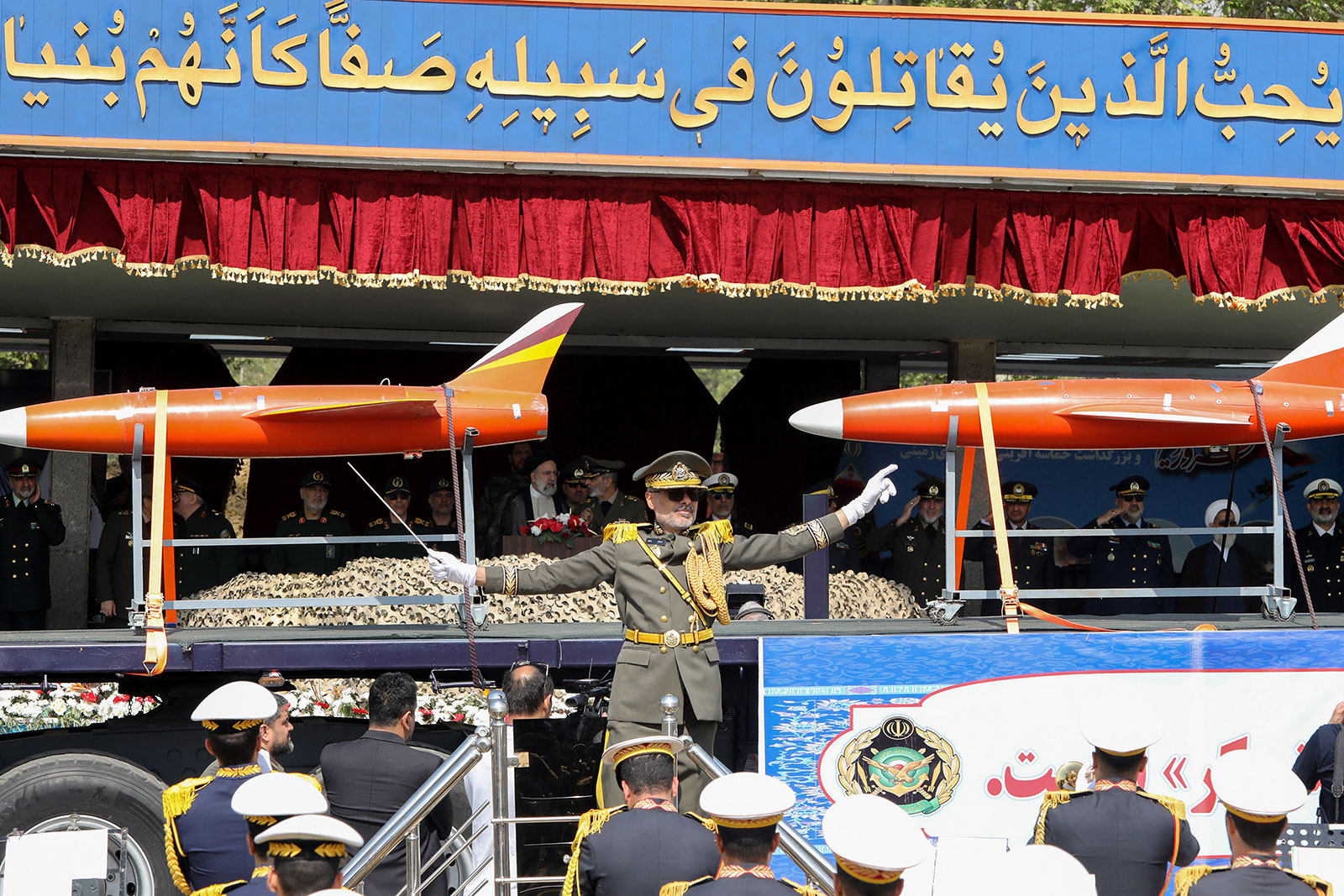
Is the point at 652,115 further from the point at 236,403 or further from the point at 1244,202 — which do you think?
the point at 1244,202

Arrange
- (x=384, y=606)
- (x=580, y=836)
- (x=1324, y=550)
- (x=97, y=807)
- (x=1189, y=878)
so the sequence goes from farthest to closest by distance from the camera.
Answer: (x=1324, y=550) → (x=384, y=606) → (x=97, y=807) → (x=580, y=836) → (x=1189, y=878)

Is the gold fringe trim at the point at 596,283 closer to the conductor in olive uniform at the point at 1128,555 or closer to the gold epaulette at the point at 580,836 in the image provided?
the conductor in olive uniform at the point at 1128,555

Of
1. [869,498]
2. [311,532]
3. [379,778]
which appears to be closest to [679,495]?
[869,498]

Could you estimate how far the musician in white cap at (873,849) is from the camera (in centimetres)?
290

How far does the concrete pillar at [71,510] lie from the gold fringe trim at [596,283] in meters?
3.08

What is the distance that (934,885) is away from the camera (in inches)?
182

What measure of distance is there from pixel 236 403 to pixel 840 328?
510cm

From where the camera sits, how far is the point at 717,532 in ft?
19.3

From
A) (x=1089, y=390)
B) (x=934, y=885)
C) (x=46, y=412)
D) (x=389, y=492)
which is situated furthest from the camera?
(x=389, y=492)

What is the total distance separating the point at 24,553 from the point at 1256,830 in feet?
26.9

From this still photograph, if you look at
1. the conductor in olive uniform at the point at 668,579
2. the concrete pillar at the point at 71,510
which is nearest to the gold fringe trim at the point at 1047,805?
the conductor in olive uniform at the point at 668,579

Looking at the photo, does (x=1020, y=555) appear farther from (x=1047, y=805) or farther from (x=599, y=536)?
(x=1047, y=805)

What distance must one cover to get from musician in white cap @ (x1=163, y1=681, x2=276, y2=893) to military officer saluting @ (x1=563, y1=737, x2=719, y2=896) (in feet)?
3.48

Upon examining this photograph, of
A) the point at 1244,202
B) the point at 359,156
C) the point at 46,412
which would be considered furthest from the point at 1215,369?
the point at 46,412
